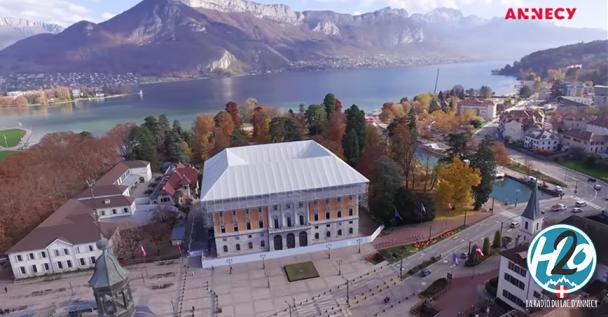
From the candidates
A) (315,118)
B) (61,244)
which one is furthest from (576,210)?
(61,244)

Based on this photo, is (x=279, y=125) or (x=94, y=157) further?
(x=279, y=125)

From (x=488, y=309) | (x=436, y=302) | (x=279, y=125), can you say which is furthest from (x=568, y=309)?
(x=279, y=125)

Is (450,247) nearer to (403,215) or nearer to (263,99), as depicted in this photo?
(403,215)

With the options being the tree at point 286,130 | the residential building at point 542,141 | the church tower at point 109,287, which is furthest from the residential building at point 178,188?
the residential building at point 542,141

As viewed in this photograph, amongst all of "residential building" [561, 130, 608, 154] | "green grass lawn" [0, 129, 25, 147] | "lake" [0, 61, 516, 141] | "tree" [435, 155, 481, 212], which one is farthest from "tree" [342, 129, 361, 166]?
"green grass lawn" [0, 129, 25, 147]

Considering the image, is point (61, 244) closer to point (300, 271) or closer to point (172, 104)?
point (300, 271)

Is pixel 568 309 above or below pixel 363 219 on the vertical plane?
above

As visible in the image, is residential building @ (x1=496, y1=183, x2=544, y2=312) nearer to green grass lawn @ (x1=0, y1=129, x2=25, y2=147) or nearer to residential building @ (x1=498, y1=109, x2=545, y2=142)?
residential building @ (x1=498, y1=109, x2=545, y2=142)
